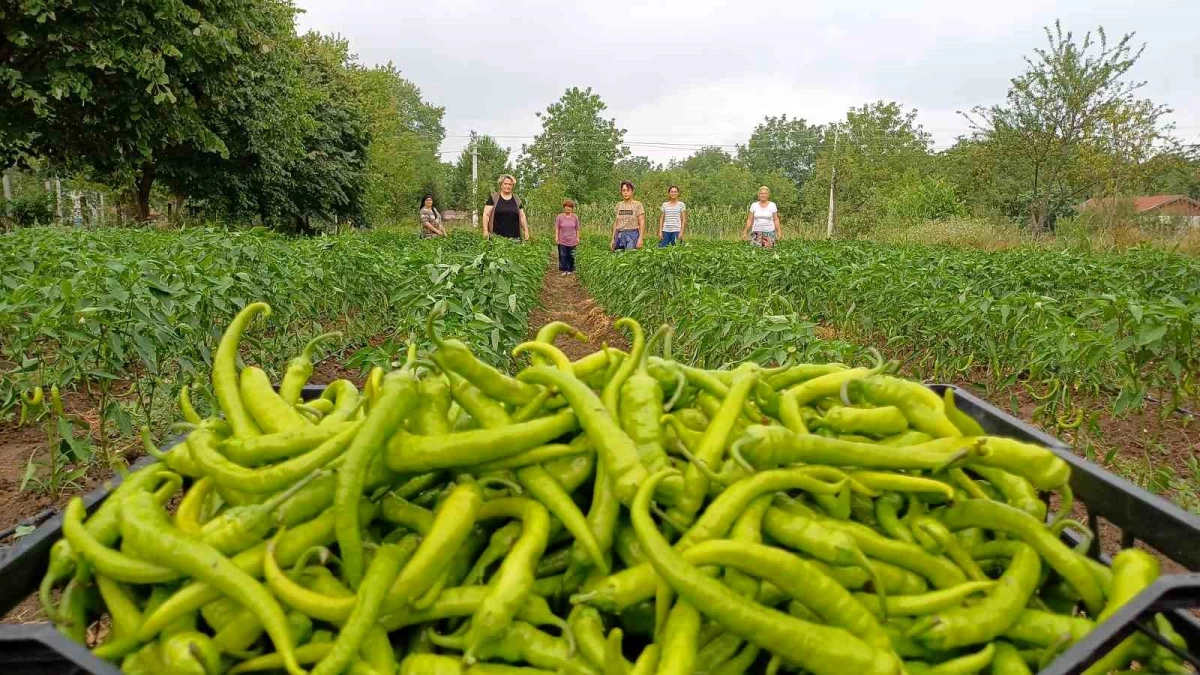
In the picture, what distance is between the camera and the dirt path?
28.3 ft

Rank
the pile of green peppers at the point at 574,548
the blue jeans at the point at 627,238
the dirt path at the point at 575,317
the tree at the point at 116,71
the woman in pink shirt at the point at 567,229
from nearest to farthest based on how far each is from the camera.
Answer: the pile of green peppers at the point at 574,548
the dirt path at the point at 575,317
the tree at the point at 116,71
the blue jeans at the point at 627,238
the woman in pink shirt at the point at 567,229

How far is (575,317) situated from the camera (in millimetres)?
11578

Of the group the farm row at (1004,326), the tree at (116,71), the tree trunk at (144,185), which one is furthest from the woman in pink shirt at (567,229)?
the tree trunk at (144,185)

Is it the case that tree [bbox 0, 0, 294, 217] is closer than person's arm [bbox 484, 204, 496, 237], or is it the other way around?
person's arm [bbox 484, 204, 496, 237]

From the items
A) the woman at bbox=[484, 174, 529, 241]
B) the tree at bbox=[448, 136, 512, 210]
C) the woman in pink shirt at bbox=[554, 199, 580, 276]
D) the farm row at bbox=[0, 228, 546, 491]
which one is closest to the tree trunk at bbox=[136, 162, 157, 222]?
the woman in pink shirt at bbox=[554, 199, 580, 276]

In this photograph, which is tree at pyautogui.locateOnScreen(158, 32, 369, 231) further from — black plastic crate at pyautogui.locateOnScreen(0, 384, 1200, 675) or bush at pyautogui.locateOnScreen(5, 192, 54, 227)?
black plastic crate at pyautogui.locateOnScreen(0, 384, 1200, 675)

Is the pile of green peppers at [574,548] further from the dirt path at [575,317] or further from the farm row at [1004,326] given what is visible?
the dirt path at [575,317]

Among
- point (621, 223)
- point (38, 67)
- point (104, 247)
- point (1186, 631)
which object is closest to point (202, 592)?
point (1186, 631)

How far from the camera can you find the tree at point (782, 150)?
101 meters

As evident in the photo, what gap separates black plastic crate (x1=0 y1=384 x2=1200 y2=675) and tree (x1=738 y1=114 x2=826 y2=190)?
10201 centimetres

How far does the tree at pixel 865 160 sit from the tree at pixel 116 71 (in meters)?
37.9

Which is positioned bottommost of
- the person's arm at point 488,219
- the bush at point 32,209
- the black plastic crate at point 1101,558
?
the black plastic crate at point 1101,558

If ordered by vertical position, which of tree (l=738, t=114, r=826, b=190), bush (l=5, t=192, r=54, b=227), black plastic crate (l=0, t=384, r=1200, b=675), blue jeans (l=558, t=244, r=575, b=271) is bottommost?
black plastic crate (l=0, t=384, r=1200, b=675)

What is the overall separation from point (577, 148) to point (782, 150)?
57223mm
